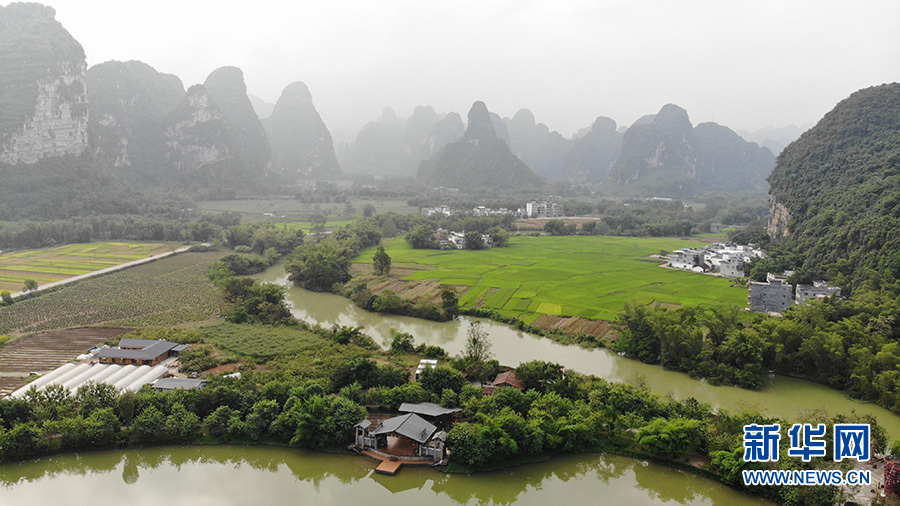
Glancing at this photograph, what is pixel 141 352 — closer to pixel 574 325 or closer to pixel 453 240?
pixel 574 325

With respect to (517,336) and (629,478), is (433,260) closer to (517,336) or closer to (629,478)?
(517,336)

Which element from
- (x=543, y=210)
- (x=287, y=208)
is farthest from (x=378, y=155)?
(x=543, y=210)

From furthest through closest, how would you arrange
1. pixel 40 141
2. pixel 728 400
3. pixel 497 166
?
1. pixel 497 166
2. pixel 40 141
3. pixel 728 400

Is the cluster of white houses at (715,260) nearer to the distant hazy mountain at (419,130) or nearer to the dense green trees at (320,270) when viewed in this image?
the dense green trees at (320,270)

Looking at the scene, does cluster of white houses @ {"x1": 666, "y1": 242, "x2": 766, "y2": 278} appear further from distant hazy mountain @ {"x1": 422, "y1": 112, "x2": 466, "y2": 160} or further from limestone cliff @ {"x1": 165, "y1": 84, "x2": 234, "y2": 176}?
distant hazy mountain @ {"x1": 422, "y1": 112, "x2": 466, "y2": 160}

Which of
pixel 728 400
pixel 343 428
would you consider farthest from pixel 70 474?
pixel 728 400

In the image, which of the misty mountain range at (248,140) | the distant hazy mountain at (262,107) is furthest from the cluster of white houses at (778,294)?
the distant hazy mountain at (262,107)
